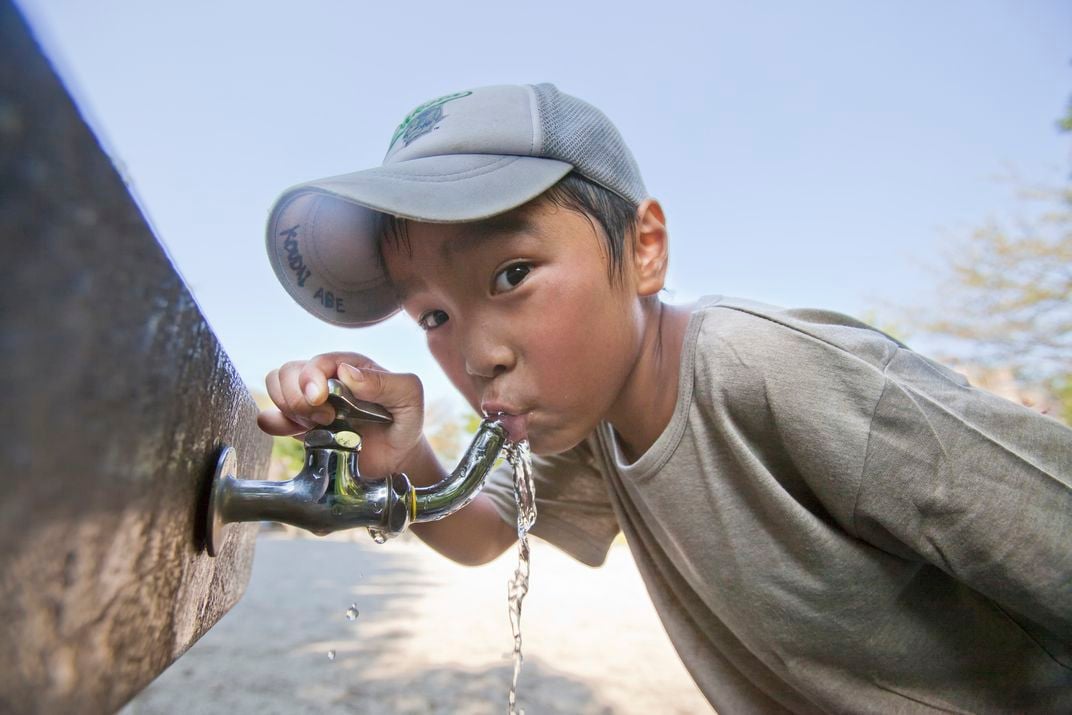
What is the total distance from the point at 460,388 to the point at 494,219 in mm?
331

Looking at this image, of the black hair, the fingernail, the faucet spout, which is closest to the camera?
the faucet spout

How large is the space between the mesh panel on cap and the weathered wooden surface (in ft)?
2.75

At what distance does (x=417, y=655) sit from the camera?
2730 millimetres

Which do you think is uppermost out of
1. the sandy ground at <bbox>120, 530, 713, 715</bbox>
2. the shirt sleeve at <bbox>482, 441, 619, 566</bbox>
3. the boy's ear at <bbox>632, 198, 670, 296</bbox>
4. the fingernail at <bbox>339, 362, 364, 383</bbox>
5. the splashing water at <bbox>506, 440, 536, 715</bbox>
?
the boy's ear at <bbox>632, 198, 670, 296</bbox>

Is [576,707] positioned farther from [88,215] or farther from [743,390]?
[88,215]

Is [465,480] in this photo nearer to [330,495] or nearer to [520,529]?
[330,495]

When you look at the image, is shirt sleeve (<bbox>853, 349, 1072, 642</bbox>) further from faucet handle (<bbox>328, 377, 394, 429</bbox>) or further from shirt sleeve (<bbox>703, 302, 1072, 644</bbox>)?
faucet handle (<bbox>328, 377, 394, 429</bbox>)

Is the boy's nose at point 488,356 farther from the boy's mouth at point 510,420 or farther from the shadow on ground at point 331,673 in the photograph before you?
the shadow on ground at point 331,673

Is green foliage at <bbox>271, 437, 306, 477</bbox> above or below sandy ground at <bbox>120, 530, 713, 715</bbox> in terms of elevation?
below

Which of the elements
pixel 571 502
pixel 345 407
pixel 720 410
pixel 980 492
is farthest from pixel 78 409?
pixel 571 502

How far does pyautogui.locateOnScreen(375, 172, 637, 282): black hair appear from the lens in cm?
110

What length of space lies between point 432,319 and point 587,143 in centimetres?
43

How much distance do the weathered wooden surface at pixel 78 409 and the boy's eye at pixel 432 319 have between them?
685 mm

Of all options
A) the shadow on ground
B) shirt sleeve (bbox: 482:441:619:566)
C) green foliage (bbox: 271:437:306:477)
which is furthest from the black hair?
green foliage (bbox: 271:437:306:477)
